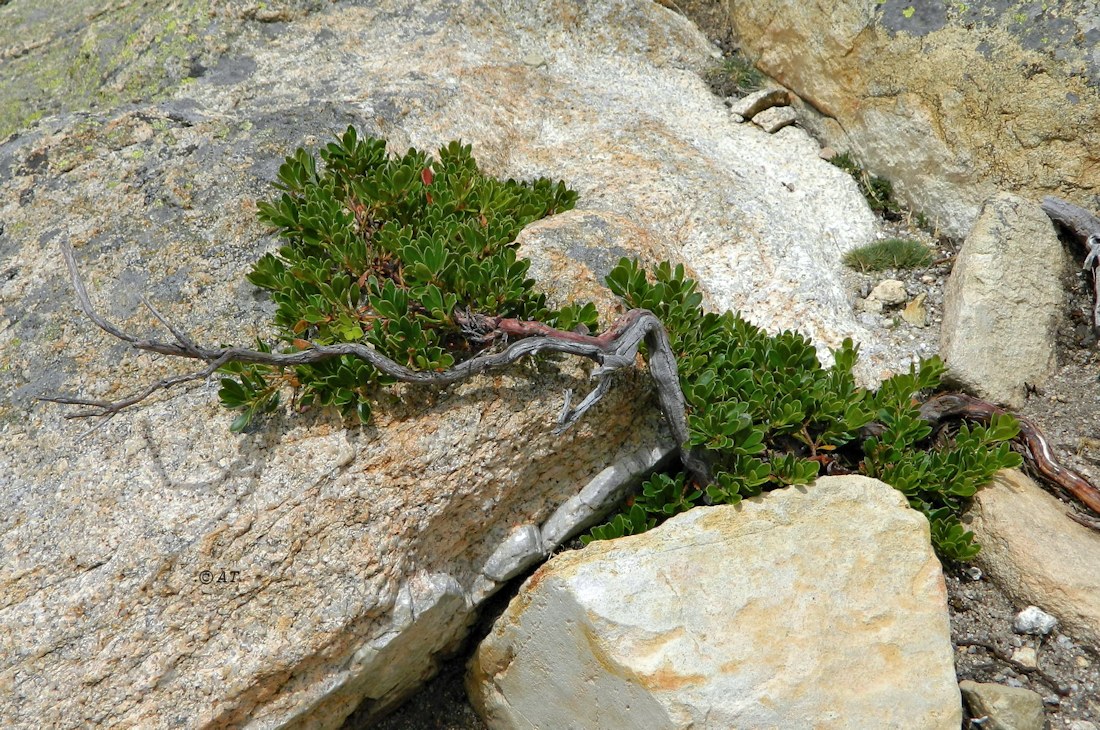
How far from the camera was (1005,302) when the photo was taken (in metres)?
5.36

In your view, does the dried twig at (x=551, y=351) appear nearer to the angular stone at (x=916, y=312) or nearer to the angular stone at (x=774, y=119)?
the angular stone at (x=916, y=312)

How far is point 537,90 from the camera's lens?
6.80 meters

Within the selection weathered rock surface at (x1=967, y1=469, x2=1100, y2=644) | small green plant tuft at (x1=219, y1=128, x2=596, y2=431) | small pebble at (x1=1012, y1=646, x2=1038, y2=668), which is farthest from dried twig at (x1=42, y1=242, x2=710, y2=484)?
small pebble at (x1=1012, y1=646, x2=1038, y2=668)

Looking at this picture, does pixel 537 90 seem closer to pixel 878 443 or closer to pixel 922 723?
pixel 878 443

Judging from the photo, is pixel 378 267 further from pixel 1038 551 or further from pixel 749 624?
pixel 1038 551

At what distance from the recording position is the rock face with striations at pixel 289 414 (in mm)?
3850

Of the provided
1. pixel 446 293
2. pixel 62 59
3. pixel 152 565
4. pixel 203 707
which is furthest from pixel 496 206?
pixel 62 59

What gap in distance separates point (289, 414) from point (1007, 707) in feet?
13.1

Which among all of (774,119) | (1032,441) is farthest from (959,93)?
(1032,441)

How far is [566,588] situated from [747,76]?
505cm

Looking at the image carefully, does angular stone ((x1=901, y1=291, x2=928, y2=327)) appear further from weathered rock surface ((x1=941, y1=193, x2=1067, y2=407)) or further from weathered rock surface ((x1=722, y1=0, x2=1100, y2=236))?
weathered rock surface ((x1=722, y1=0, x2=1100, y2=236))

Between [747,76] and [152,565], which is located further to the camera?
[747,76]

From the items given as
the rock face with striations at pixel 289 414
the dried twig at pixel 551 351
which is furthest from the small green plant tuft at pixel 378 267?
the rock face with striations at pixel 289 414

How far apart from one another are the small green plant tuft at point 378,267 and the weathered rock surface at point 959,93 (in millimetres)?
2922
